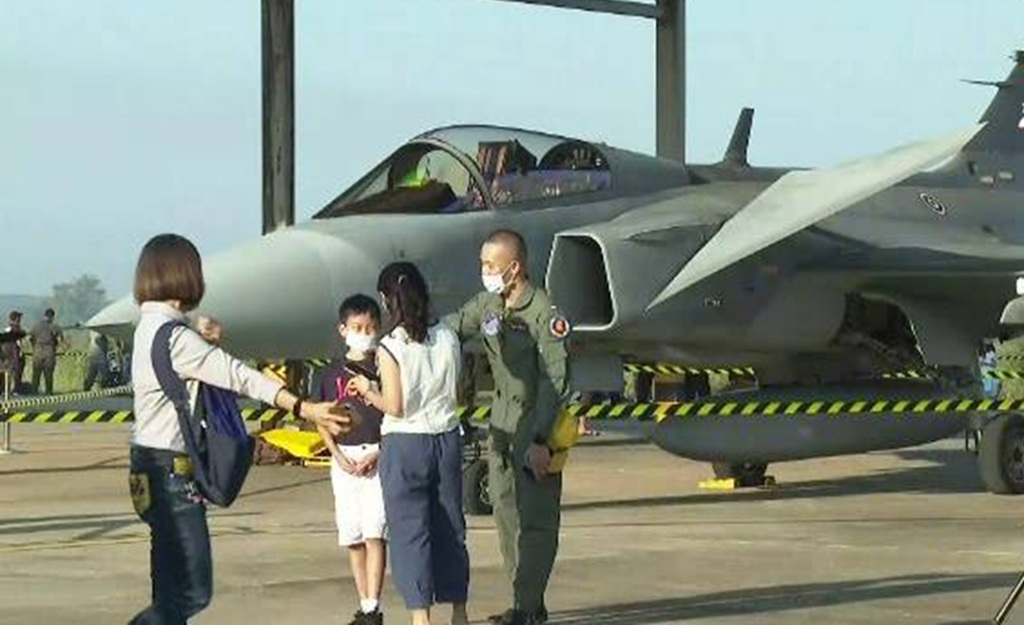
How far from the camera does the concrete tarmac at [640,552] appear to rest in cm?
863

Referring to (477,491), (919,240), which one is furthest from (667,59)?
(477,491)

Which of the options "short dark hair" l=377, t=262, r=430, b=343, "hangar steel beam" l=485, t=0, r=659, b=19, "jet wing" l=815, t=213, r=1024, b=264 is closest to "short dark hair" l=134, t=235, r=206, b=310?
"short dark hair" l=377, t=262, r=430, b=343

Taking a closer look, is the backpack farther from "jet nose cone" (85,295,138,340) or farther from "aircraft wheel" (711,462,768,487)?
"aircraft wheel" (711,462,768,487)

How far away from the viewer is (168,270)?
20.3ft

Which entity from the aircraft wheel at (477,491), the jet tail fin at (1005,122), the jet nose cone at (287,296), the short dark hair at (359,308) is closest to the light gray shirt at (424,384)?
the short dark hair at (359,308)

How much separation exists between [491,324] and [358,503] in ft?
3.08

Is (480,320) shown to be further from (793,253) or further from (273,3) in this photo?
(273,3)

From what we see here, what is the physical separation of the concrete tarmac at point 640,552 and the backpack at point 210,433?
2297 millimetres

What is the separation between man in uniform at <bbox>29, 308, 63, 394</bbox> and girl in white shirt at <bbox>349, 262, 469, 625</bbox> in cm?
2711

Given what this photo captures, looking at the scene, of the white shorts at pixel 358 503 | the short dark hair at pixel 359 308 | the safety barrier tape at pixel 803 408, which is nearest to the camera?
the short dark hair at pixel 359 308

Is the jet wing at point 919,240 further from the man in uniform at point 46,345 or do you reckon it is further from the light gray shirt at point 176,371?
the man in uniform at point 46,345

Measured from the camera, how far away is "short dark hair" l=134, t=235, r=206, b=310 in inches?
243

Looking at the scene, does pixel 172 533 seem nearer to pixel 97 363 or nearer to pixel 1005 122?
pixel 1005 122

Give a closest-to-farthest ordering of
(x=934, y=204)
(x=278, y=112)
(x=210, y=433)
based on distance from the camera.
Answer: (x=210, y=433) → (x=934, y=204) → (x=278, y=112)
